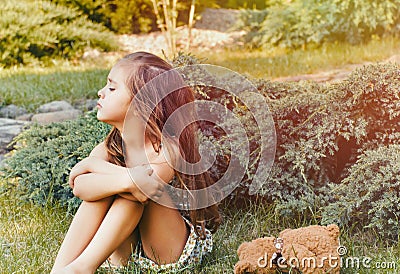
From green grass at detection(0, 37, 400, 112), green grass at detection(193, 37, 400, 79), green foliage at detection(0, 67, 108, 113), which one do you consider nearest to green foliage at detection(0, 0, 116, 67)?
green grass at detection(0, 37, 400, 112)

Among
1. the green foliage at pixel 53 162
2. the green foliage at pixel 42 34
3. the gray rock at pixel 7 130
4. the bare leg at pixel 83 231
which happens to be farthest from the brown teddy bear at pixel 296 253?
the green foliage at pixel 42 34

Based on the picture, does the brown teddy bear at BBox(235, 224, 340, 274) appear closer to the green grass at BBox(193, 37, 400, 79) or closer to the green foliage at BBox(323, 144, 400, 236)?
the green foliage at BBox(323, 144, 400, 236)

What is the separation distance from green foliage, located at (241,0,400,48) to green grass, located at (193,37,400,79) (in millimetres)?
174

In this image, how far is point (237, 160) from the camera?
3.29m

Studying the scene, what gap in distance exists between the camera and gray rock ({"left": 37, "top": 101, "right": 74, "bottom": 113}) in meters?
5.50

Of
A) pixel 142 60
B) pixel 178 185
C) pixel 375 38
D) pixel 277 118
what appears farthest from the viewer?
pixel 375 38

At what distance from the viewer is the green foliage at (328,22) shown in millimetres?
7816

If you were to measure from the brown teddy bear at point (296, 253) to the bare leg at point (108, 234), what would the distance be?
464mm

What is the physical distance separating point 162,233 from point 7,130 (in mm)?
2800

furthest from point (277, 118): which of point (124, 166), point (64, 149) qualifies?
point (64, 149)

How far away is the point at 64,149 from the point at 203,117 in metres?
0.84

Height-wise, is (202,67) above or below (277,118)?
above

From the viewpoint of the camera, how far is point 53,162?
11.8 ft

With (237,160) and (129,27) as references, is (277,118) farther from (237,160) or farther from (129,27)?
(129,27)
